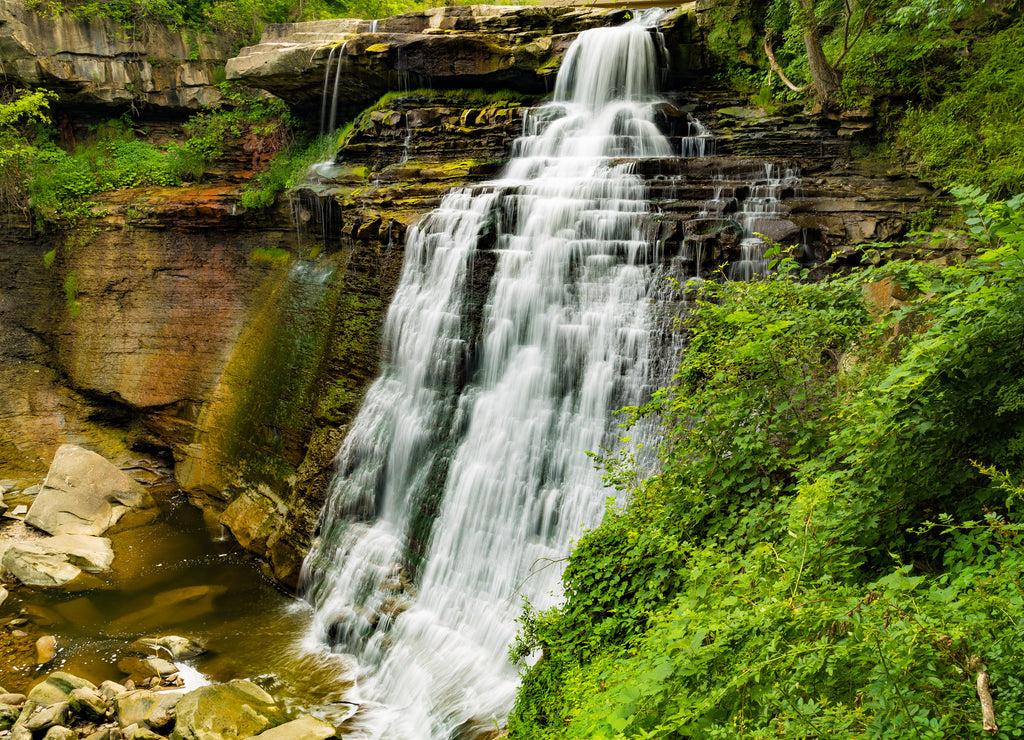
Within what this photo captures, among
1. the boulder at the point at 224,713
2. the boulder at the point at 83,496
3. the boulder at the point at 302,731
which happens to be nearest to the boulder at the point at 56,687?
the boulder at the point at 224,713

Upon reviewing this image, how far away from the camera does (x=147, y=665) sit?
852cm

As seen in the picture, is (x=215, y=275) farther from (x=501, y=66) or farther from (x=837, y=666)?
(x=837, y=666)

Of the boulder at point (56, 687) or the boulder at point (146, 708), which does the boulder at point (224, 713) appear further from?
the boulder at point (56, 687)

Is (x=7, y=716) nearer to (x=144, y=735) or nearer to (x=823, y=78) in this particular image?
(x=144, y=735)

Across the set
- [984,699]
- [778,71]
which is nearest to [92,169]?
[778,71]

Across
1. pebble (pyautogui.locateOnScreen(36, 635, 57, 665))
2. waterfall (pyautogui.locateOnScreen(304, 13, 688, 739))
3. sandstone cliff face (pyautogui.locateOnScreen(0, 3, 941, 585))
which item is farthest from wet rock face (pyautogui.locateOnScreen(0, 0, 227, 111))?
pebble (pyautogui.locateOnScreen(36, 635, 57, 665))

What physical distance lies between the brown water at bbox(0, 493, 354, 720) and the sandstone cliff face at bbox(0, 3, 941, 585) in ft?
2.33

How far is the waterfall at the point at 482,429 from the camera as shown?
7.77 m

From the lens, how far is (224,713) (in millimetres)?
7078

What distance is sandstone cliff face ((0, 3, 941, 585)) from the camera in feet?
35.2

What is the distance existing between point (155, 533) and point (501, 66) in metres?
11.7

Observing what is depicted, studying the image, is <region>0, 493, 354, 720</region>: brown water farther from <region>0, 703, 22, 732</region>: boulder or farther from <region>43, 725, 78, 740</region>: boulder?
<region>43, 725, 78, 740</region>: boulder

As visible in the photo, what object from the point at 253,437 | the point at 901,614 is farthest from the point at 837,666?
the point at 253,437

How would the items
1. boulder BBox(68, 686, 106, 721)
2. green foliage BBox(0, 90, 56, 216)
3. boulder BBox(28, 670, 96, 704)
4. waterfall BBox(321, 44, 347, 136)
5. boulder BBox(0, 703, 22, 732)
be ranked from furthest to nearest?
green foliage BBox(0, 90, 56, 216)
waterfall BBox(321, 44, 347, 136)
boulder BBox(28, 670, 96, 704)
boulder BBox(68, 686, 106, 721)
boulder BBox(0, 703, 22, 732)
